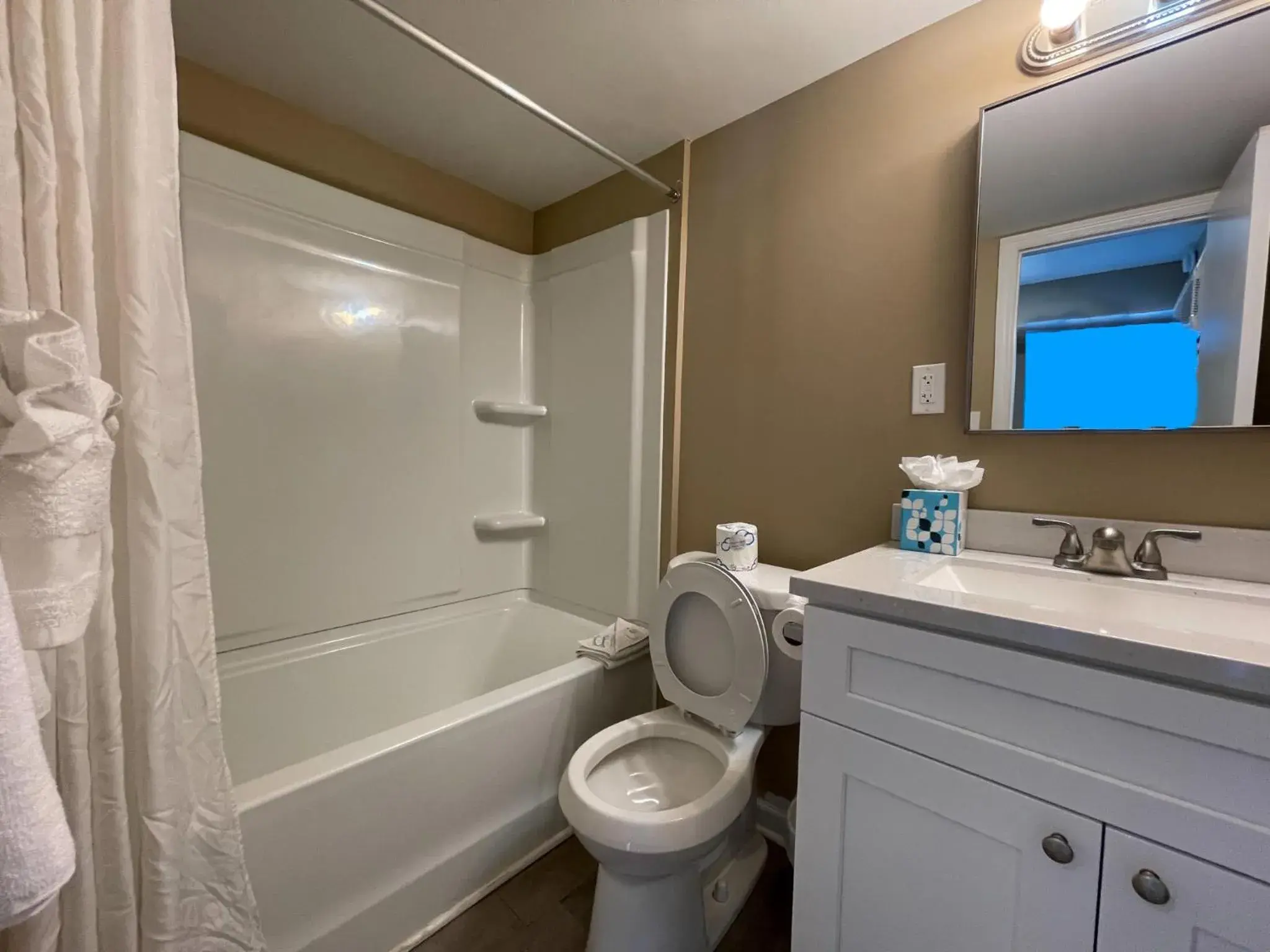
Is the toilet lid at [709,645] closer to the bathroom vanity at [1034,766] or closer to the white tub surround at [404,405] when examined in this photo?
the bathroom vanity at [1034,766]

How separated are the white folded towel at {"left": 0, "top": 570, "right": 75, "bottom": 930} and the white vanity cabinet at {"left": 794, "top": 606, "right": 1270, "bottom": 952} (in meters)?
0.93

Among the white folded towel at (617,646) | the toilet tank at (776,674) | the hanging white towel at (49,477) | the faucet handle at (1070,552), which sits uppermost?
the hanging white towel at (49,477)

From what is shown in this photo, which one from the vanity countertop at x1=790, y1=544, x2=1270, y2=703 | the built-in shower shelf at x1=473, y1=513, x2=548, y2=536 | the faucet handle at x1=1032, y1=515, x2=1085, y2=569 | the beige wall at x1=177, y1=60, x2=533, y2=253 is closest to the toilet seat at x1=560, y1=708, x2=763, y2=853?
the vanity countertop at x1=790, y1=544, x2=1270, y2=703

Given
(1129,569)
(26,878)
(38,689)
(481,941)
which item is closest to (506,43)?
(38,689)

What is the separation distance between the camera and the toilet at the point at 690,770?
107 cm

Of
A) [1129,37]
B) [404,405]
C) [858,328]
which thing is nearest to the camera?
[1129,37]

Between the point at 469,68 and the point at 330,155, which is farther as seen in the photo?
the point at 330,155

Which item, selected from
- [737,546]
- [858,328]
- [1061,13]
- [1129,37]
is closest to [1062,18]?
[1061,13]

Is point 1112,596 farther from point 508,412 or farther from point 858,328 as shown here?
point 508,412

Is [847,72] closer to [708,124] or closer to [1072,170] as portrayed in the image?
[708,124]

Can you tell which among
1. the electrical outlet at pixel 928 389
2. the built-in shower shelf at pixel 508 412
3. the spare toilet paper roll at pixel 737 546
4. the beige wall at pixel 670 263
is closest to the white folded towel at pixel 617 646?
the beige wall at pixel 670 263

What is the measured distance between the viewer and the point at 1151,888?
24.4 inches

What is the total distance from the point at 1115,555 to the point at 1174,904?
62cm

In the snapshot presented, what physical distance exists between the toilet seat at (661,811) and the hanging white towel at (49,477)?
0.86 metres
